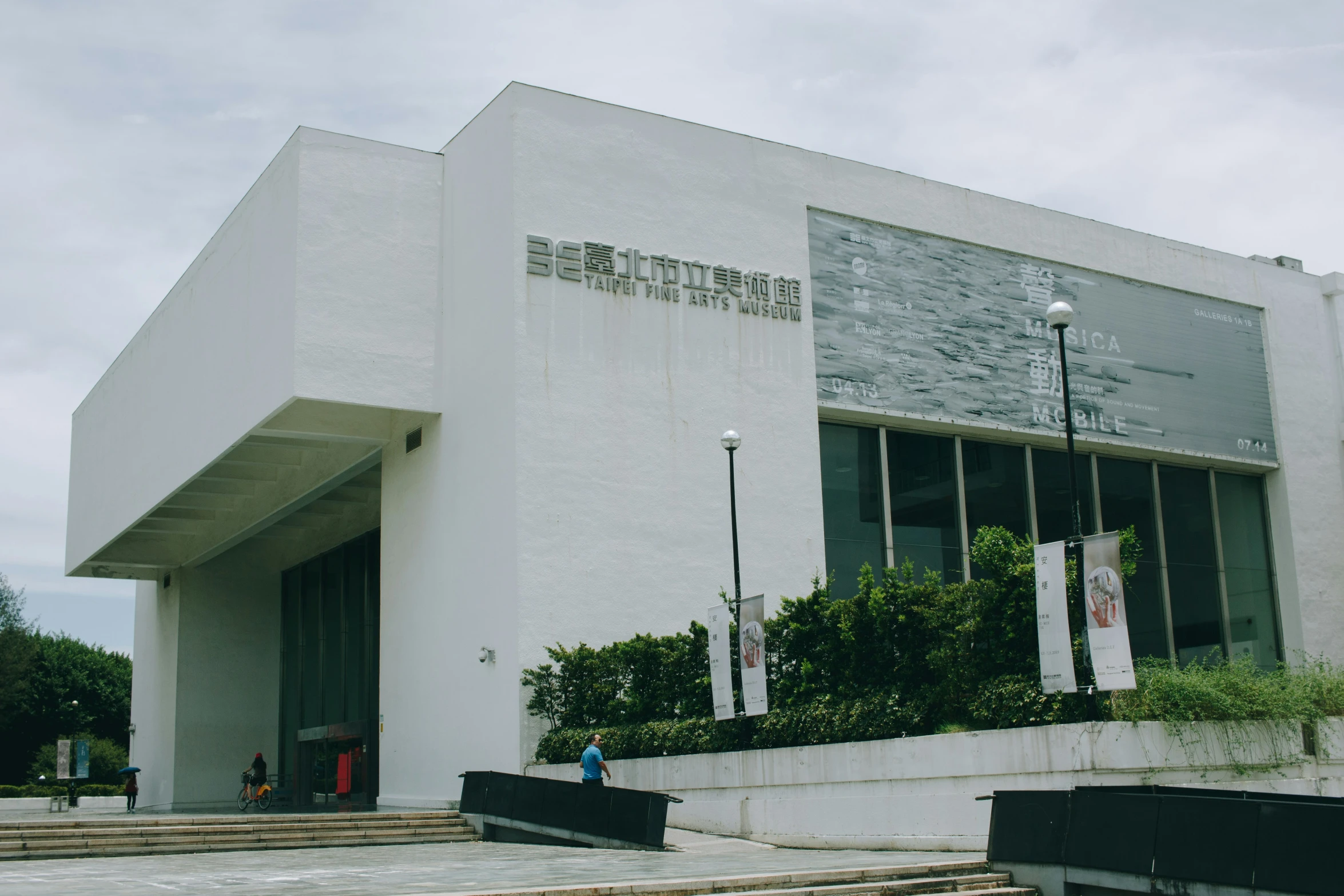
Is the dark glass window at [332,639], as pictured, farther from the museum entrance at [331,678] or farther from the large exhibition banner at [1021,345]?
the large exhibition banner at [1021,345]

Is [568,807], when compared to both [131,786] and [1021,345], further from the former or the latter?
[131,786]

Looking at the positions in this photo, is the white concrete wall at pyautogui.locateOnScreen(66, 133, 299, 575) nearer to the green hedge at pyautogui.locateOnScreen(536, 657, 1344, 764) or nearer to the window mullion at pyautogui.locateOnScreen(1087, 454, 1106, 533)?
the green hedge at pyautogui.locateOnScreen(536, 657, 1344, 764)

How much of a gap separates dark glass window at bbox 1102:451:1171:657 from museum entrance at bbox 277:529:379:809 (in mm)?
16386

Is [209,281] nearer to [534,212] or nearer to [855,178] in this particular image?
[534,212]

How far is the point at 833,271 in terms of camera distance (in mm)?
25172

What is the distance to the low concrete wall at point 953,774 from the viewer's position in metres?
12.8

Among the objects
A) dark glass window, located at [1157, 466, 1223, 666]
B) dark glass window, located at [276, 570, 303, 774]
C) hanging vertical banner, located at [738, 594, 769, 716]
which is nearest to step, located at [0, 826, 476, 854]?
hanging vertical banner, located at [738, 594, 769, 716]

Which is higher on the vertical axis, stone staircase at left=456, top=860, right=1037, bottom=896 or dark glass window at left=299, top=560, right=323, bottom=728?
dark glass window at left=299, top=560, right=323, bottom=728

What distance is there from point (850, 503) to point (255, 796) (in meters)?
17.7

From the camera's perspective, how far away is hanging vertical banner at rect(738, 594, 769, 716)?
17109 millimetres

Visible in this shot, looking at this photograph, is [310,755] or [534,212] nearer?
[534,212]

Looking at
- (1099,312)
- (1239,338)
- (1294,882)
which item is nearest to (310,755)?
(1099,312)

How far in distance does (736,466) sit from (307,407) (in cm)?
783

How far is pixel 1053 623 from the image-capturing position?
44.1ft
